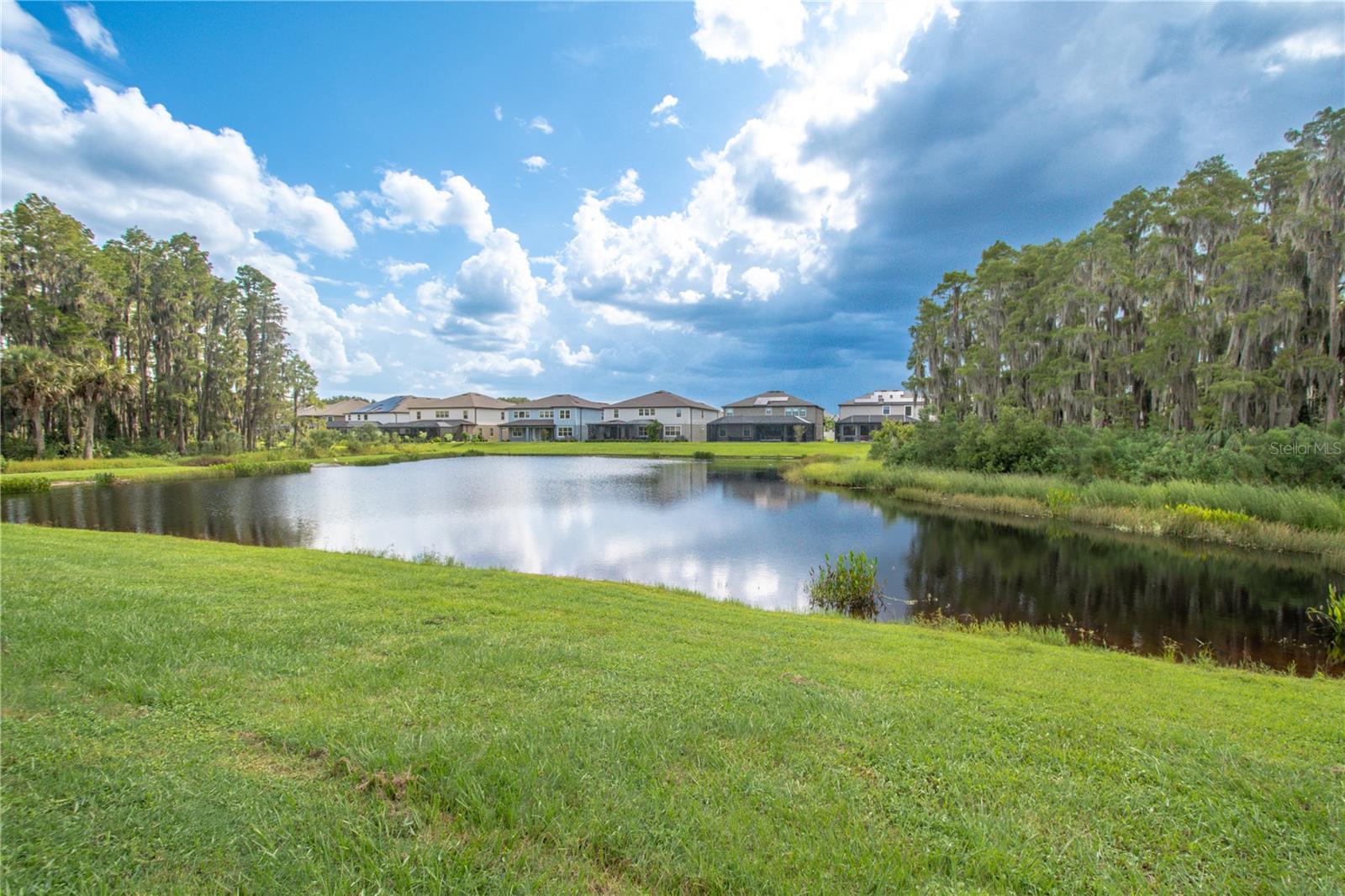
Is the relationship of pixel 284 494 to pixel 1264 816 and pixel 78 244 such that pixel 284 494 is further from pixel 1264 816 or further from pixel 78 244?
pixel 1264 816

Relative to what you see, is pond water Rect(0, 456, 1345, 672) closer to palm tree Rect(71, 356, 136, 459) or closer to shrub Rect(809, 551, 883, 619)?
shrub Rect(809, 551, 883, 619)

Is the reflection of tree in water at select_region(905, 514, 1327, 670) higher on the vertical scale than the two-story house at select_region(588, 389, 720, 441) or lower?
lower

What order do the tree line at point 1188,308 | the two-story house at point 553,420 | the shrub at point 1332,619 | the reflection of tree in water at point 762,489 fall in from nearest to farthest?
the shrub at point 1332,619, the tree line at point 1188,308, the reflection of tree in water at point 762,489, the two-story house at point 553,420

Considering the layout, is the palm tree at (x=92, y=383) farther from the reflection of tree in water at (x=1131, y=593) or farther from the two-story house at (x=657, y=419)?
the two-story house at (x=657, y=419)

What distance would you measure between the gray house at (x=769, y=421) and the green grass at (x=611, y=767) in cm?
6660

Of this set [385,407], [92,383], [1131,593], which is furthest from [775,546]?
[385,407]

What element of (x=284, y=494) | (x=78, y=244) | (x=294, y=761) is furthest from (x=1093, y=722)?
(x=78, y=244)

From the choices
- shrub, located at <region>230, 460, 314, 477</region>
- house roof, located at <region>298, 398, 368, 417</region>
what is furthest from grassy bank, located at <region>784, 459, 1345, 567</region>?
house roof, located at <region>298, 398, 368, 417</region>

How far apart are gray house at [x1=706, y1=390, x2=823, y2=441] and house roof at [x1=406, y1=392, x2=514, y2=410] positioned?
33.4 meters

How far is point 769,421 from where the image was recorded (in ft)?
238

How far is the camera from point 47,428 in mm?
39625

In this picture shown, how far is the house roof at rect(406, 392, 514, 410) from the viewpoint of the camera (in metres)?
85.9

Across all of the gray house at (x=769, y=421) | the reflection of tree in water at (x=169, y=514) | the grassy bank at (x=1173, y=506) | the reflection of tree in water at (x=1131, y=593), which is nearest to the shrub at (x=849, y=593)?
the reflection of tree in water at (x=1131, y=593)

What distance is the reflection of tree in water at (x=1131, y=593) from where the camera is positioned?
9.93 m
